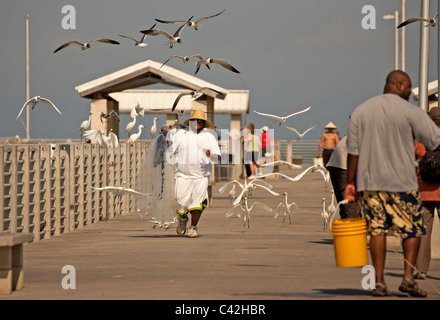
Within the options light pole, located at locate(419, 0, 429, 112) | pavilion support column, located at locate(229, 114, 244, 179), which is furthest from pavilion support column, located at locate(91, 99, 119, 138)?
pavilion support column, located at locate(229, 114, 244, 179)

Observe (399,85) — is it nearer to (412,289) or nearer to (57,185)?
(412,289)

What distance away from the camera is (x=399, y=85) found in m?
10.3

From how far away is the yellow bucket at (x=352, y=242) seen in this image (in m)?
10.1

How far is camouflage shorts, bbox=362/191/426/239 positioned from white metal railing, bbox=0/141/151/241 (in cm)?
657

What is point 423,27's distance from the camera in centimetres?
2069

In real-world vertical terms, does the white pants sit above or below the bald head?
below

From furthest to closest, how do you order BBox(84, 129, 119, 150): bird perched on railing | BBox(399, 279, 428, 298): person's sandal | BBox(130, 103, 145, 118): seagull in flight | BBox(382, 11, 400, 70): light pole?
BBox(382, 11, 400, 70): light pole < BBox(130, 103, 145, 118): seagull in flight < BBox(84, 129, 119, 150): bird perched on railing < BBox(399, 279, 428, 298): person's sandal

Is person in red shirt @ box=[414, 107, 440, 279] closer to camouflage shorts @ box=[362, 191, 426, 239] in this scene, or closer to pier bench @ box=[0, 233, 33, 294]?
camouflage shorts @ box=[362, 191, 426, 239]

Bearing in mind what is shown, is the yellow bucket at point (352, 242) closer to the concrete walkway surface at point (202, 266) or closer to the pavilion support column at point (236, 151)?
the concrete walkway surface at point (202, 266)

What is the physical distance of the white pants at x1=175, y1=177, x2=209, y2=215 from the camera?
17203mm

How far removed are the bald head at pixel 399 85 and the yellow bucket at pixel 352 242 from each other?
4.18 ft

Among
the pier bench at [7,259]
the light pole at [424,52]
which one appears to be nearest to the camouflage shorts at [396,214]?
the pier bench at [7,259]

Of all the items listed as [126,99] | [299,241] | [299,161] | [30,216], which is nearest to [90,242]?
[30,216]

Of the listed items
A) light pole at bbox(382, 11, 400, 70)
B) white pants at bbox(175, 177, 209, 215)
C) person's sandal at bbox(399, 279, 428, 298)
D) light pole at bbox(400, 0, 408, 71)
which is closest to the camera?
person's sandal at bbox(399, 279, 428, 298)
